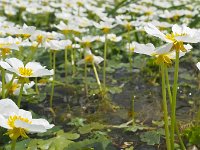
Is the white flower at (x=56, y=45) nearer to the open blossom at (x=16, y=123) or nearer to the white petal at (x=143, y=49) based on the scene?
the white petal at (x=143, y=49)

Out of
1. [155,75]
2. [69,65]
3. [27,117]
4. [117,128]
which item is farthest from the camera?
[69,65]

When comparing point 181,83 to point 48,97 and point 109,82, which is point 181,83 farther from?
point 48,97

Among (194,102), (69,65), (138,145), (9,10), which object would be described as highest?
(9,10)

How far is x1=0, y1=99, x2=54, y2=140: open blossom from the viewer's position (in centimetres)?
104

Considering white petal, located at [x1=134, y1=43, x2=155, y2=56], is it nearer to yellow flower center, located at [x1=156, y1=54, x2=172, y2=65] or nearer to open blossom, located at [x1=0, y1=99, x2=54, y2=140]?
yellow flower center, located at [x1=156, y1=54, x2=172, y2=65]

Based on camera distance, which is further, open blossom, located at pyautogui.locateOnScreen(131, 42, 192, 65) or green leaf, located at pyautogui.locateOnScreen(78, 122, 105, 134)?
green leaf, located at pyautogui.locateOnScreen(78, 122, 105, 134)

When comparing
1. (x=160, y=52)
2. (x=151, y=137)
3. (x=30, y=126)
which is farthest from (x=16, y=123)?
(x=151, y=137)

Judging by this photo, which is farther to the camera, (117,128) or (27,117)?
(117,128)

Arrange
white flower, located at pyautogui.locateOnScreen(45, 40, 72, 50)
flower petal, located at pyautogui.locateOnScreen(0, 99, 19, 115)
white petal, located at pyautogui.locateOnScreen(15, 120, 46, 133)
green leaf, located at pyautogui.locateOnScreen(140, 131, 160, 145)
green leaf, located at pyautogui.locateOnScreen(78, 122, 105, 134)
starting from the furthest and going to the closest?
white flower, located at pyautogui.locateOnScreen(45, 40, 72, 50), green leaf, located at pyautogui.locateOnScreen(78, 122, 105, 134), green leaf, located at pyautogui.locateOnScreen(140, 131, 160, 145), flower petal, located at pyautogui.locateOnScreen(0, 99, 19, 115), white petal, located at pyautogui.locateOnScreen(15, 120, 46, 133)

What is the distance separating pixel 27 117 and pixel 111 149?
38cm

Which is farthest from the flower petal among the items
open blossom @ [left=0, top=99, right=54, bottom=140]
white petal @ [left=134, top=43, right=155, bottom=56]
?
white petal @ [left=134, top=43, right=155, bottom=56]

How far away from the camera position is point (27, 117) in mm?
1186

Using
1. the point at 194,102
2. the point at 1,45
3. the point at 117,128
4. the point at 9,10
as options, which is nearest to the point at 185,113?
the point at 194,102

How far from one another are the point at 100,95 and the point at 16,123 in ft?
3.73
